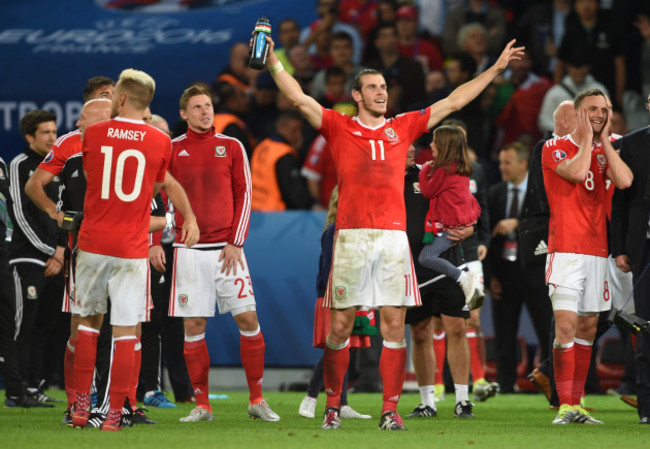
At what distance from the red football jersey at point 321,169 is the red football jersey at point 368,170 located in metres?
6.68

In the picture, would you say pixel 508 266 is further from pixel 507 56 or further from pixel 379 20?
pixel 379 20

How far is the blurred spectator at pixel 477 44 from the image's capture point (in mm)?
15727

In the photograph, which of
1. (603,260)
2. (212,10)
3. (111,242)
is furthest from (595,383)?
(212,10)

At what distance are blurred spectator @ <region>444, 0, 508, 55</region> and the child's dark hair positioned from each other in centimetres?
687

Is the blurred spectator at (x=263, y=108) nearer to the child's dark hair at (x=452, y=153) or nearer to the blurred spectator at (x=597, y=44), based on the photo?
the blurred spectator at (x=597, y=44)

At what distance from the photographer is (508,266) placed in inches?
504

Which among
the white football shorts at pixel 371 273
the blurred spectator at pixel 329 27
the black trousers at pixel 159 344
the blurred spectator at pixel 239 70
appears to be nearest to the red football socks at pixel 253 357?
the white football shorts at pixel 371 273

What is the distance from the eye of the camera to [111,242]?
746 centimetres

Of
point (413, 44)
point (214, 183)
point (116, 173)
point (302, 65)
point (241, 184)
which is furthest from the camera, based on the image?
point (413, 44)

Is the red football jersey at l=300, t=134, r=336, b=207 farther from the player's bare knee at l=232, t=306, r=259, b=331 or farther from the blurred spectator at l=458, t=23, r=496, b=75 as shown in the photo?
the player's bare knee at l=232, t=306, r=259, b=331

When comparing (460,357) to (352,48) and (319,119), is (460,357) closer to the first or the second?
(319,119)

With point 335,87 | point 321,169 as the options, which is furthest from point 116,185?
point 335,87

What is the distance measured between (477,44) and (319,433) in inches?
360

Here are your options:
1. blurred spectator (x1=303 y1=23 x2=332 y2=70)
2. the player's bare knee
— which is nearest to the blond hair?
the player's bare knee
